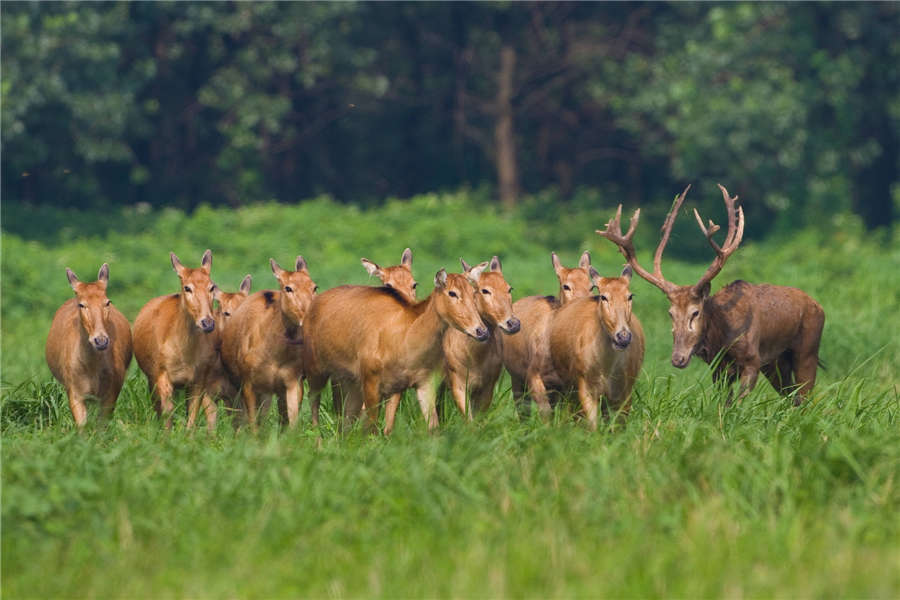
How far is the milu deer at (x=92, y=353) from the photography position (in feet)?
35.6

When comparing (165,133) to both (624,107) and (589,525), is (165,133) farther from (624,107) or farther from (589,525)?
(589,525)

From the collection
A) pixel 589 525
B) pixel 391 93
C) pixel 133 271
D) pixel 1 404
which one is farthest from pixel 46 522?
pixel 391 93

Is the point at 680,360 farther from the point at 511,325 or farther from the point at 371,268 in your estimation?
the point at 371,268

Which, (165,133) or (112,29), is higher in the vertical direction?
(112,29)

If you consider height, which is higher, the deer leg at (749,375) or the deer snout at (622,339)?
the deer snout at (622,339)

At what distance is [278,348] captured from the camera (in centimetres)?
1145

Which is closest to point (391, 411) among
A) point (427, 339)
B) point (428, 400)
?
point (428, 400)

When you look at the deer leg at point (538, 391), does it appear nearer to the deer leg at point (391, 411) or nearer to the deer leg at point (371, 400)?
the deer leg at point (391, 411)

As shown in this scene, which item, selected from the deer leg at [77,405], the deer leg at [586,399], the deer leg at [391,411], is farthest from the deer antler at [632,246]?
the deer leg at [77,405]

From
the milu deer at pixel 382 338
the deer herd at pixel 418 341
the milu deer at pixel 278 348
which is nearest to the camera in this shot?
the milu deer at pixel 382 338

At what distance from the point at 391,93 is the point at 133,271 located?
53.6 ft

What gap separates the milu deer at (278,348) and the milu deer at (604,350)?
219cm

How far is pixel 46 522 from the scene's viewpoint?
24.8 ft

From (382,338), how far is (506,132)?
28.5 m
